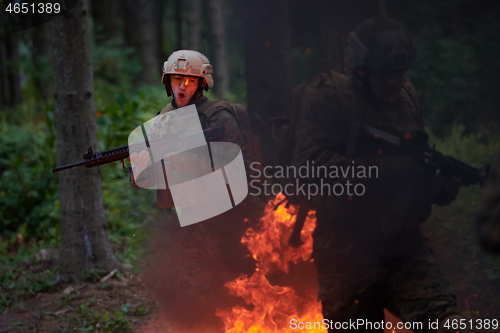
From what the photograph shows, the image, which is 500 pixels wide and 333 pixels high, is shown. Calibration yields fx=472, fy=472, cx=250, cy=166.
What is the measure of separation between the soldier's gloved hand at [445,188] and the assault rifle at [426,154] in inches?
1.5

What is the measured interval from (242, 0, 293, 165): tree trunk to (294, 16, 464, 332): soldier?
17.4 inches

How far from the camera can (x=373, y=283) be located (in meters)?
3.89

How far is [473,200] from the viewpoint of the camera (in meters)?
4.02

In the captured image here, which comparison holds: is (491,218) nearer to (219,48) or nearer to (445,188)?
(445,188)

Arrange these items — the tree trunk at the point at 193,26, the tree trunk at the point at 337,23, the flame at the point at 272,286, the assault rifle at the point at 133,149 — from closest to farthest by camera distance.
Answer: the assault rifle at the point at 133,149 → the tree trunk at the point at 337,23 → the flame at the point at 272,286 → the tree trunk at the point at 193,26

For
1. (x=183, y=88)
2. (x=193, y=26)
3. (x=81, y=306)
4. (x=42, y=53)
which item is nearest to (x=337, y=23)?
(x=183, y=88)

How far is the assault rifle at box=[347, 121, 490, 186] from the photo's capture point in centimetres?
381

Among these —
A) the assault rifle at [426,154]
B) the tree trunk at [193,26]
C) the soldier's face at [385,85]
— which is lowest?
the assault rifle at [426,154]

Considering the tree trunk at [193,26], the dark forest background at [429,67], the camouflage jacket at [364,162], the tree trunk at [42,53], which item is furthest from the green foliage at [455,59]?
the tree trunk at [42,53]

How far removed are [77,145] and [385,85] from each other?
373cm

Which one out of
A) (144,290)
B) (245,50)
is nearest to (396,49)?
(245,50)

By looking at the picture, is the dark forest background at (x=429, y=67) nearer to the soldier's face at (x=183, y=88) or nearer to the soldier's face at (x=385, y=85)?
the soldier's face at (x=385, y=85)

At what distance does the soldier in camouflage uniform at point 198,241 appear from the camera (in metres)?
3.86

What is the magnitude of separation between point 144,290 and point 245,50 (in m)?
2.79
